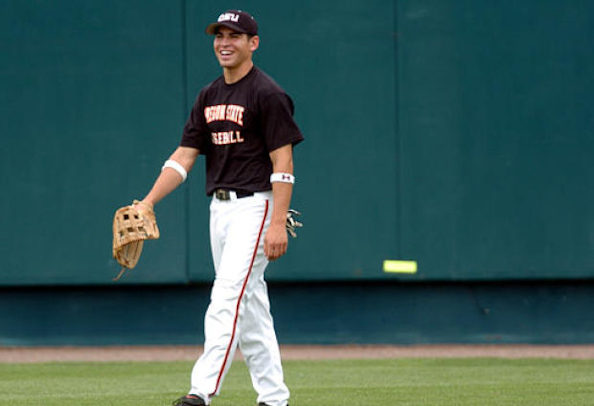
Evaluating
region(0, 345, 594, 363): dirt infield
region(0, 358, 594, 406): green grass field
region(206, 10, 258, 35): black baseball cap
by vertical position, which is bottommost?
region(0, 345, 594, 363): dirt infield

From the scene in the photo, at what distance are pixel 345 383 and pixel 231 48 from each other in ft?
8.38

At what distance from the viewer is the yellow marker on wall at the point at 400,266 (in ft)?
29.9

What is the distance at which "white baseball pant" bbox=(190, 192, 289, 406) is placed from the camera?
5.10 m

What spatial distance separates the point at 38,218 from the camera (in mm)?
9047

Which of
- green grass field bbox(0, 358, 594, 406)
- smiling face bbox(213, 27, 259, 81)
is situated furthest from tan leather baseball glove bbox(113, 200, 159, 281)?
green grass field bbox(0, 358, 594, 406)

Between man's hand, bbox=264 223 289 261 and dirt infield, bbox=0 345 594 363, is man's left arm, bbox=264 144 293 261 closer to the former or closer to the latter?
man's hand, bbox=264 223 289 261

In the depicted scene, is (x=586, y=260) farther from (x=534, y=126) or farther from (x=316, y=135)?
(x=316, y=135)

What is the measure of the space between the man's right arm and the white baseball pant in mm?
233

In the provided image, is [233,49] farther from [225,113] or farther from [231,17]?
[225,113]

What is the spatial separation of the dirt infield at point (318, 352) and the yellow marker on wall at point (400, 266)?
60 centimetres

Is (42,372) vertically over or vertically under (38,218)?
under

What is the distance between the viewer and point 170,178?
18.1ft

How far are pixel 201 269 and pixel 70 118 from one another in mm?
1512

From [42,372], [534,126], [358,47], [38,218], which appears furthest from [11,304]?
[534,126]
